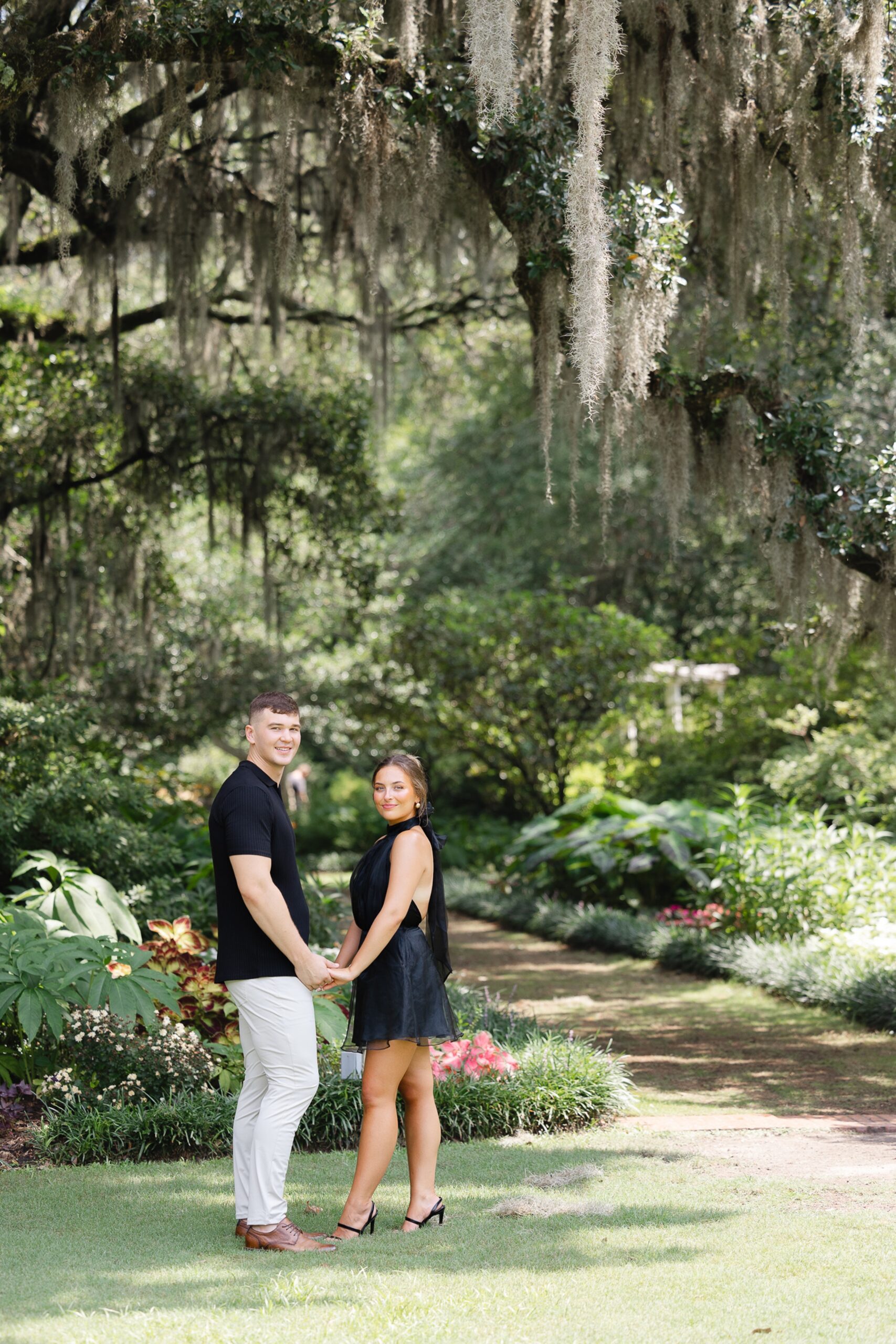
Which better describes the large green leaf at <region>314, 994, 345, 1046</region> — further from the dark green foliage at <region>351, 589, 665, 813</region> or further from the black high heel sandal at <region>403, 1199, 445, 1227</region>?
the dark green foliage at <region>351, 589, 665, 813</region>

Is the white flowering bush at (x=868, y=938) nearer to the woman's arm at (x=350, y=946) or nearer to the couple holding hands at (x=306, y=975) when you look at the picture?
the couple holding hands at (x=306, y=975)

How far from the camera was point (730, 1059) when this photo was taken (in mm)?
6195

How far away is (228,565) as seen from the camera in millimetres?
15703

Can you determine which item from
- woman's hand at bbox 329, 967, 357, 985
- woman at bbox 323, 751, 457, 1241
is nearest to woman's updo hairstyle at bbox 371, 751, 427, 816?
woman at bbox 323, 751, 457, 1241

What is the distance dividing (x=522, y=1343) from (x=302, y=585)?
12.3 m

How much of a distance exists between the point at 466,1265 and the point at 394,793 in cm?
125

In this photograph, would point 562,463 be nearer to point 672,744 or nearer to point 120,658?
point 672,744

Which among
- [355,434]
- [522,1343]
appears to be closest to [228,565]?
[355,434]

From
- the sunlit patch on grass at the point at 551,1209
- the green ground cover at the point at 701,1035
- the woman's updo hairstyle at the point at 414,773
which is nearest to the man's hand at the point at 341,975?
the woman's updo hairstyle at the point at 414,773

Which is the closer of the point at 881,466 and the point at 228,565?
the point at 881,466

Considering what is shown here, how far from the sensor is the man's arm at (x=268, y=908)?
11.0 feet

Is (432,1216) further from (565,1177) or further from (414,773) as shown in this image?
(414,773)

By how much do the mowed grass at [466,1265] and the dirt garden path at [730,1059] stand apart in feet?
1.61

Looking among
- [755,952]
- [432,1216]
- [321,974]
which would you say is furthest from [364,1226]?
[755,952]
